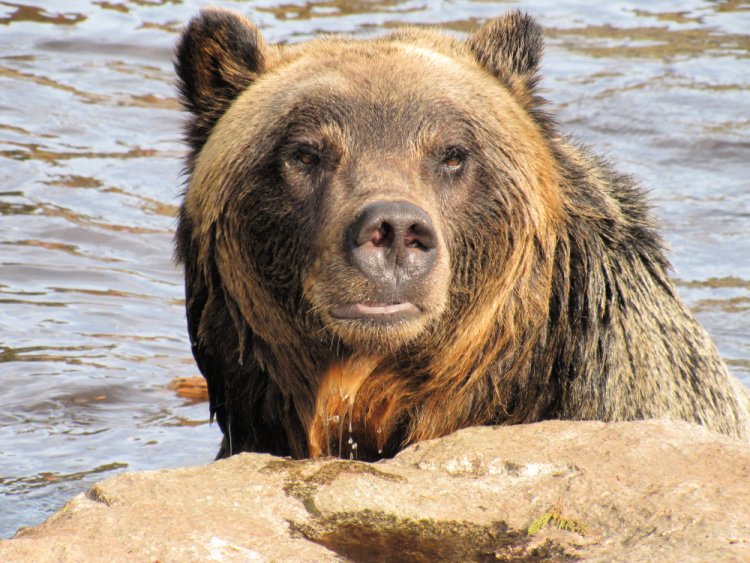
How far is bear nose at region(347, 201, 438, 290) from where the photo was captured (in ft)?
17.1

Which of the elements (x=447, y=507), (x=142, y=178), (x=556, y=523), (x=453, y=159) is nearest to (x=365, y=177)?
(x=453, y=159)

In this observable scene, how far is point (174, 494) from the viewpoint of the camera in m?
4.78

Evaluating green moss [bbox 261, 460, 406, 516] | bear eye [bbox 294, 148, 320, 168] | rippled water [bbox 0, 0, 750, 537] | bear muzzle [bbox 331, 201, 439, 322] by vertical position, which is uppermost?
bear eye [bbox 294, 148, 320, 168]

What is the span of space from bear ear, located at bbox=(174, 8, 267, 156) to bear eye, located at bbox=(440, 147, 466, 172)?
118cm

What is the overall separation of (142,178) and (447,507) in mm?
9174

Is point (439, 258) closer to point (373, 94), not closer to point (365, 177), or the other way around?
point (365, 177)

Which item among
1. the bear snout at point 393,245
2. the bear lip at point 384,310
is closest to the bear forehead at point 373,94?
the bear snout at point 393,245

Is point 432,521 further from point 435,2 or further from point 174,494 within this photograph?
point 435,2

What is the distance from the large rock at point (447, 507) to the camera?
14.4ft

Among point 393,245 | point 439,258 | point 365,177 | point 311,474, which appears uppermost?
point 365,177

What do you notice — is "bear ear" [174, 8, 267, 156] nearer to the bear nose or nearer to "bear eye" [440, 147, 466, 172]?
"bear eye" [440, 147, 466, 172]

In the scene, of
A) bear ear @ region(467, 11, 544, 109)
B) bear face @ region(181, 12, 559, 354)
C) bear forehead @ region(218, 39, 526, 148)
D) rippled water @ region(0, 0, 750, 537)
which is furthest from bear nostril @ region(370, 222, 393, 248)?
rippled water @ region(0, 0, 750, 537)

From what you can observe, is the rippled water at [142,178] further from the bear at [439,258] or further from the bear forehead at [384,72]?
the bear at [439,258]

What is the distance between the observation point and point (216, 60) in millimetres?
6555
